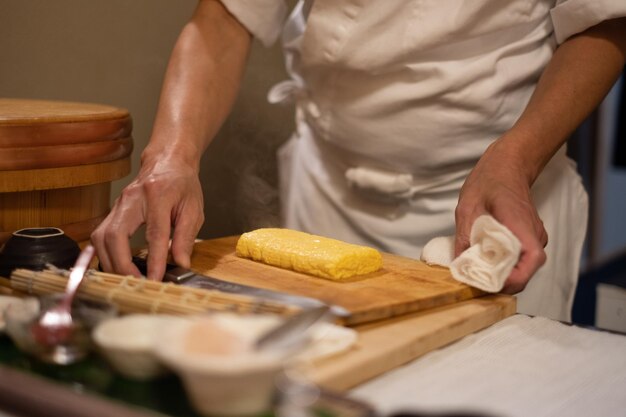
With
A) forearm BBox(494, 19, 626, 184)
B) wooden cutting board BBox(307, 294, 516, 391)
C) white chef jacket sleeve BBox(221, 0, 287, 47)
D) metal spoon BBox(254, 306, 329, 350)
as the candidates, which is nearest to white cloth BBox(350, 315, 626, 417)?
wooden cutting board BBox(307, 294, 516, 391)

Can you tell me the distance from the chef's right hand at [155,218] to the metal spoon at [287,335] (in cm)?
47

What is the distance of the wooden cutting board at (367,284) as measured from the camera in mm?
1107

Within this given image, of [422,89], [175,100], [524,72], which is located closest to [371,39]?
[422,89]

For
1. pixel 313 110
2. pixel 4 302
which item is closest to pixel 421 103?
pixel 313 110

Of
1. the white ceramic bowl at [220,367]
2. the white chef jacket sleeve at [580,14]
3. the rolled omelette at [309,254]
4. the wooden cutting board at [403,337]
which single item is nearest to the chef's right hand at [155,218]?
the rolled omelette at [309,254]

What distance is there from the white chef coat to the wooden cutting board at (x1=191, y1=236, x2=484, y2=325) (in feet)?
1.03

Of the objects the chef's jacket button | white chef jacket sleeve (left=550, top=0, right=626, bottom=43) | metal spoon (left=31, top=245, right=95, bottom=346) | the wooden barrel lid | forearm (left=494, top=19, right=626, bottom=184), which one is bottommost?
metal spoon (left=31, top=245, right=95, bottom=346)

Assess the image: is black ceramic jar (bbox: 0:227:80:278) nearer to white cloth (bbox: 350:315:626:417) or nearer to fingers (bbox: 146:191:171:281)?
fingers (bbox: 146:191:171:281)

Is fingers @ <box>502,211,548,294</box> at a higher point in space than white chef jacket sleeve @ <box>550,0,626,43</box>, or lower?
lower

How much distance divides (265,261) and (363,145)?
18.1 inches

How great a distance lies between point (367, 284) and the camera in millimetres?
1235

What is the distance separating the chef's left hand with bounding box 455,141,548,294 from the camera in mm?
1186

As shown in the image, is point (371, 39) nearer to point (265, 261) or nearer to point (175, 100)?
point (175, 100)

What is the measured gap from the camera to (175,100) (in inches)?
63.5
